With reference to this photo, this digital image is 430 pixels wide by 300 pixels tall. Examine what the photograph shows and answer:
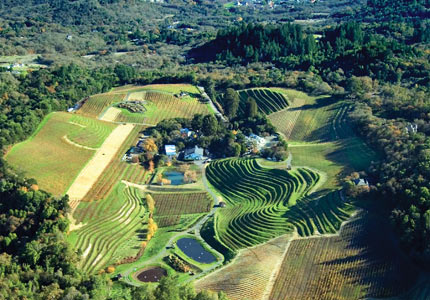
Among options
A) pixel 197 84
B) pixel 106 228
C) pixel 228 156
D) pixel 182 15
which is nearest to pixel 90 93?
pixel 197 84

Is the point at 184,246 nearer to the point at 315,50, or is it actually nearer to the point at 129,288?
the point at 129,288

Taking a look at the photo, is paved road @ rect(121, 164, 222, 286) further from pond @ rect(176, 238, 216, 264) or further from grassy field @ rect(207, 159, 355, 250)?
grassy field @ rect(207, 159, 355, 250)

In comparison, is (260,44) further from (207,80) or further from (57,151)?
(57,151)

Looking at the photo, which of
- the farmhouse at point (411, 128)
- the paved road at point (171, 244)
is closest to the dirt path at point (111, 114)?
the paved road at point (171, 244)

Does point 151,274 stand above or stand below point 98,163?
below

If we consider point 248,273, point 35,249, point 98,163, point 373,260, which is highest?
point 35,249

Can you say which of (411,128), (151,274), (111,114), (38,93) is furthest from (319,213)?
(38,93)
